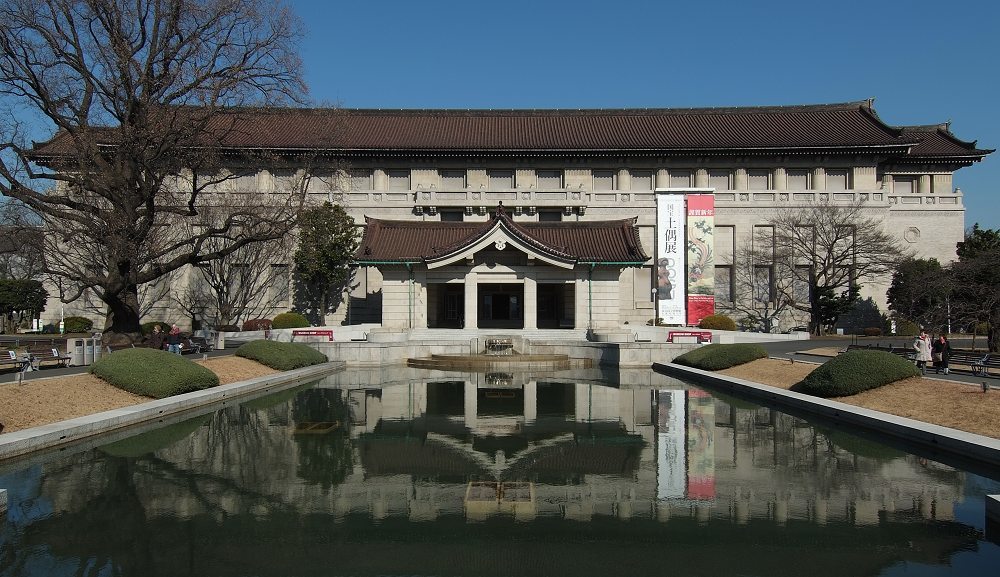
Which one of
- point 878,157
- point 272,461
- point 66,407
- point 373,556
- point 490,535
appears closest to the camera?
point 373,556

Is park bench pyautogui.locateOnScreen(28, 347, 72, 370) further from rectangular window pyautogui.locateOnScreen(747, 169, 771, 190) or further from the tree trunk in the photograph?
rectangular window pyautogui.locateOnScreen(747, 169, 771, 190)

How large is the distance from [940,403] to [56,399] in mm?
18731

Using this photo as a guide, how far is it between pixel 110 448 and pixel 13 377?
323 inches

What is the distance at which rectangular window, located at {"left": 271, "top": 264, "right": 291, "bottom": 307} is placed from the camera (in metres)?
46.1

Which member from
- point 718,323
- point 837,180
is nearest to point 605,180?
point 718,323

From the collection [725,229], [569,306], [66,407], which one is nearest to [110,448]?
[66,407]

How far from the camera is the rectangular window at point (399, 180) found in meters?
49.8

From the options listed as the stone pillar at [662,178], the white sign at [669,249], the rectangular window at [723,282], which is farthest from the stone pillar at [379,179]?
the rectangular window at [723,282]

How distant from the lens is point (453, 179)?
4997 cm

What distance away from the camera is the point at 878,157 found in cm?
4791

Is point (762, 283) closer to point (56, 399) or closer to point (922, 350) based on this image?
point (922, 350)

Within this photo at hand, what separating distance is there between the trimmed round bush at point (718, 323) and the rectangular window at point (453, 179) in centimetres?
2059

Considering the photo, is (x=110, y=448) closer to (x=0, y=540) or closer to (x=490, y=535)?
(x=0, y=540)

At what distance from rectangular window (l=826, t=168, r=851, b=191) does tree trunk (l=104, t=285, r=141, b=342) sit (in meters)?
46.5
